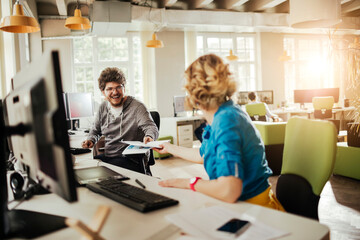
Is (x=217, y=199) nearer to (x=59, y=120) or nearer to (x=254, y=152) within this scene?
(x=254, y=152)

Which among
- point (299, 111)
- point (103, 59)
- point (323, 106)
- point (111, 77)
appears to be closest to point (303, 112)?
point (299, 111)

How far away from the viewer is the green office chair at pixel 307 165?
1303 millimetres

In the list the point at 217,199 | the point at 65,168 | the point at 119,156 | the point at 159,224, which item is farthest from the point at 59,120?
the point at 119,156

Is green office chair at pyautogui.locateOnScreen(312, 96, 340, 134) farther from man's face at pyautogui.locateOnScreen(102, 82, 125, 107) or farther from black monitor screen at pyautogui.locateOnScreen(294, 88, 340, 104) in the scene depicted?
man's face at pyautogui.locateOnScreen(102, 82, 125, 107)

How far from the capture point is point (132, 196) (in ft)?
3.99

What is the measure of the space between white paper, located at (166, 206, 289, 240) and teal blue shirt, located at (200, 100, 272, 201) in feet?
0.56

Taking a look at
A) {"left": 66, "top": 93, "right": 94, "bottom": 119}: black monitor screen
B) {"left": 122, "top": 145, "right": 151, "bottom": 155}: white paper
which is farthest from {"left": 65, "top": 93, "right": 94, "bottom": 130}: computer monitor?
{"left": 122, "top": 145, "right": 151, "bottom": 155}: white paper

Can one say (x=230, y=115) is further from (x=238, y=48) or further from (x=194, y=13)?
(x=238, y=48)

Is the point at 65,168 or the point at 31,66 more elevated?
the point at 31,66

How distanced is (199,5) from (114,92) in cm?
536

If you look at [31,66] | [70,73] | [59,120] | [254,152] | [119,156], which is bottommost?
[119,156]

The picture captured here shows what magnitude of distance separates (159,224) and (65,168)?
16.9 inches

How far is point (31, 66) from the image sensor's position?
0.86 meters

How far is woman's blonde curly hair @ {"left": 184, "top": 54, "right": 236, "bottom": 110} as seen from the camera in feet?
4.25
